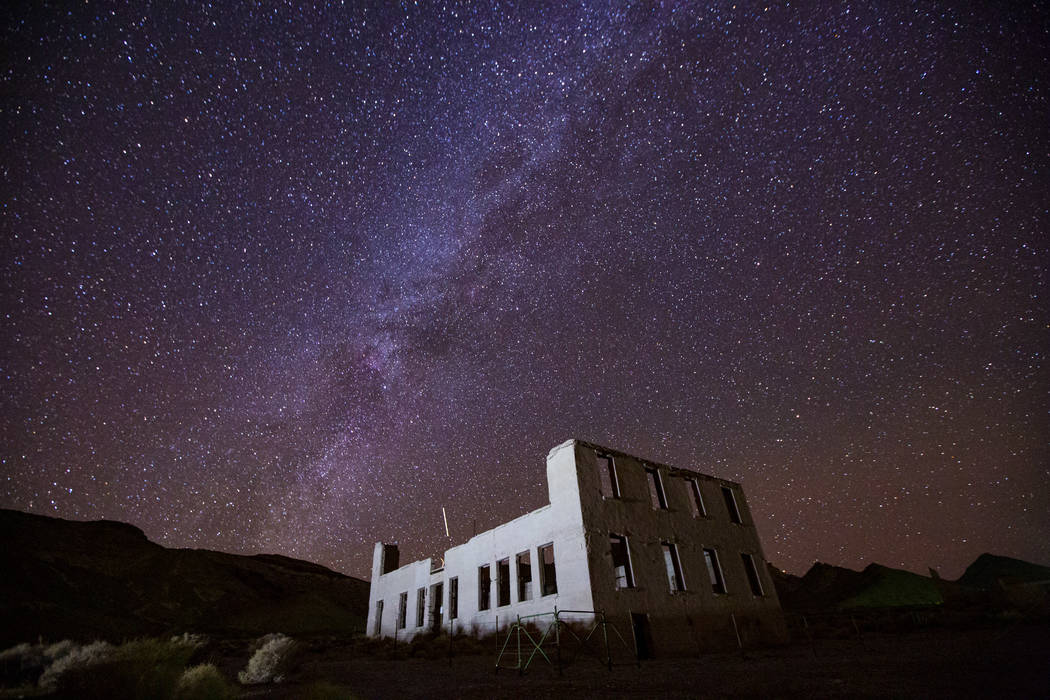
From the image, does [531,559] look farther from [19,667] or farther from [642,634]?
[19,667]

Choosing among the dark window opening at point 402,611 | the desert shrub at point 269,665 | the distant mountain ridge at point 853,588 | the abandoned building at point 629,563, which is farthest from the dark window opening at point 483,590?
the distant mountain ridge at point 853,588

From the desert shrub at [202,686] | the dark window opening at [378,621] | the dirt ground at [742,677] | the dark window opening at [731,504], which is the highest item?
the dark window opening at [731,504]

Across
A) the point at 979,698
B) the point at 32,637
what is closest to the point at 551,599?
the point at 979,698

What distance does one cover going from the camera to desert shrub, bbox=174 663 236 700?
6828 millimetres

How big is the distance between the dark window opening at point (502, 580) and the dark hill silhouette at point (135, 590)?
29.6 metres

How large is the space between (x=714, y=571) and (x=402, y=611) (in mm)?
17134

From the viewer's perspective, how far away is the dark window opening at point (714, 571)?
19.6 m

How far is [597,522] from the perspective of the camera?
16250 mm

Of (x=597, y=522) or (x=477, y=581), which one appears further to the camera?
(x=477, y=581)

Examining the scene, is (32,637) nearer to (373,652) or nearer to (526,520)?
(373,652)

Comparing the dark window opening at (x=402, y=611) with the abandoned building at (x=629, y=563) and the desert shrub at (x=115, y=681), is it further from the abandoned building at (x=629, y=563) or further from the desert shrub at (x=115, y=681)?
the desert shrub at (x=115, y=681)

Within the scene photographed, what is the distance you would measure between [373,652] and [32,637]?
24155 mm

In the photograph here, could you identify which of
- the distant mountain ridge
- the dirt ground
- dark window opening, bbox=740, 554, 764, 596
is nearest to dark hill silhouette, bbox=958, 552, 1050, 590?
the distant mountain ridge

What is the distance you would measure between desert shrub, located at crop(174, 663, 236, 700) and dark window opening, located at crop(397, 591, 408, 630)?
65.7 ft
